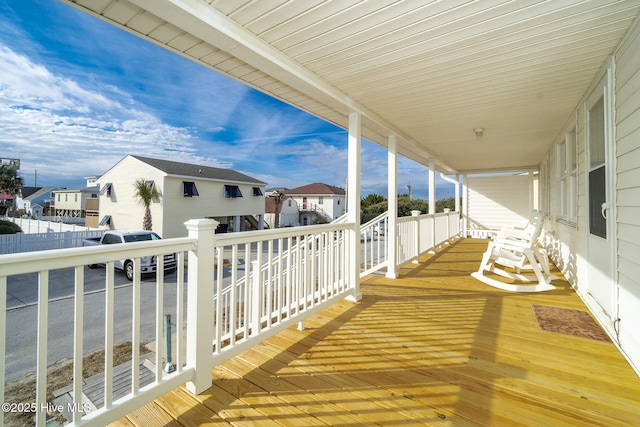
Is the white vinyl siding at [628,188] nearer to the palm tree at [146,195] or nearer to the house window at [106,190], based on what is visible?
the palm tree at [146,195]

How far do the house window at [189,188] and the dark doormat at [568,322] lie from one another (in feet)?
42.9

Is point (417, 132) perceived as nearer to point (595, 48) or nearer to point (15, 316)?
point (595, 48)

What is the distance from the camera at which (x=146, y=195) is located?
1265 centimetres

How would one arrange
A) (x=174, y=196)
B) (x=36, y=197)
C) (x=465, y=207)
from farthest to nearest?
(x=36, y=197), (x=174, y=196), (x=465, y=207)

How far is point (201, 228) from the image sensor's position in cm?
152

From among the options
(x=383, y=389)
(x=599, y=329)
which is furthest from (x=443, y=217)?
(x=383, y=389)

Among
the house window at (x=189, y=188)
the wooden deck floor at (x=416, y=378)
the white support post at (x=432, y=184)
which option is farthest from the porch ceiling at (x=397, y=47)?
the house window at (x=189, y=188)

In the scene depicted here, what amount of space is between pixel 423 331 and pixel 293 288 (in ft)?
3.79

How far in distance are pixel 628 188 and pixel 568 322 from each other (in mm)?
1331

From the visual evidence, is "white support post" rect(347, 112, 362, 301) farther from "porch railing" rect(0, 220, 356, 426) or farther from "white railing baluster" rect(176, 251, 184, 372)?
"white railing baluster" rect(176, 251, 184, 372)

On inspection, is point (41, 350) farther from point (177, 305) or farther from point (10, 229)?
point (10, 229)

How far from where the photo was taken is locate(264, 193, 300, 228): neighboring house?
21.1m

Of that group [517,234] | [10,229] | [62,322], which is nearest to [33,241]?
[62,322]

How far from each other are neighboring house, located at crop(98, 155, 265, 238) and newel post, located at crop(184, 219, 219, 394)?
12.1 meters
